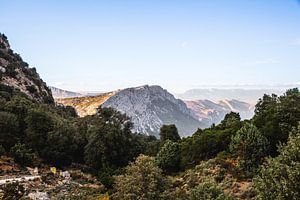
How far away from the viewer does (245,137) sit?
1436 inches

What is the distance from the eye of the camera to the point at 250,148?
116ft

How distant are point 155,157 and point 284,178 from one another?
3059 cm

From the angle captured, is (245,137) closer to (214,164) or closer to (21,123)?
(214,164)

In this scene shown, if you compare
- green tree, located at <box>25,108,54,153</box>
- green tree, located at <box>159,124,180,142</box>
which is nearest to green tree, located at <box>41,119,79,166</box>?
green tree, located at <box>25,108,54,153</box>

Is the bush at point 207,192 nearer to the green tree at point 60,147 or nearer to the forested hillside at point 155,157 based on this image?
the forested hillside at point 155,157

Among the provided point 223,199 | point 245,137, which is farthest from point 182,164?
point 223,199

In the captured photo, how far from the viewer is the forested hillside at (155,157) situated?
20.9 m

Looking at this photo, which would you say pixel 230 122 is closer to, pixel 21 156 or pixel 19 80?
pixel 21 156

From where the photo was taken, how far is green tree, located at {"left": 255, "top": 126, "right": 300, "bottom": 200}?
17.9m

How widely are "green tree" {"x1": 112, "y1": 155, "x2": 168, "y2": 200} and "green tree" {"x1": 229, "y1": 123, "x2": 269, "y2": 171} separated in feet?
43.7

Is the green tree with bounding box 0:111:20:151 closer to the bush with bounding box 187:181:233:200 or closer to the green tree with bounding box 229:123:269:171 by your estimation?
the green tree with bounding box 229:123:269:171

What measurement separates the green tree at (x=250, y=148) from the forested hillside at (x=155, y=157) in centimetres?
9

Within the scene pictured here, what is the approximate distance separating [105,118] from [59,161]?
9.60m

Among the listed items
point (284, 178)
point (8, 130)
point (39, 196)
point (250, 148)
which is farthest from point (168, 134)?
point (284, 178)
